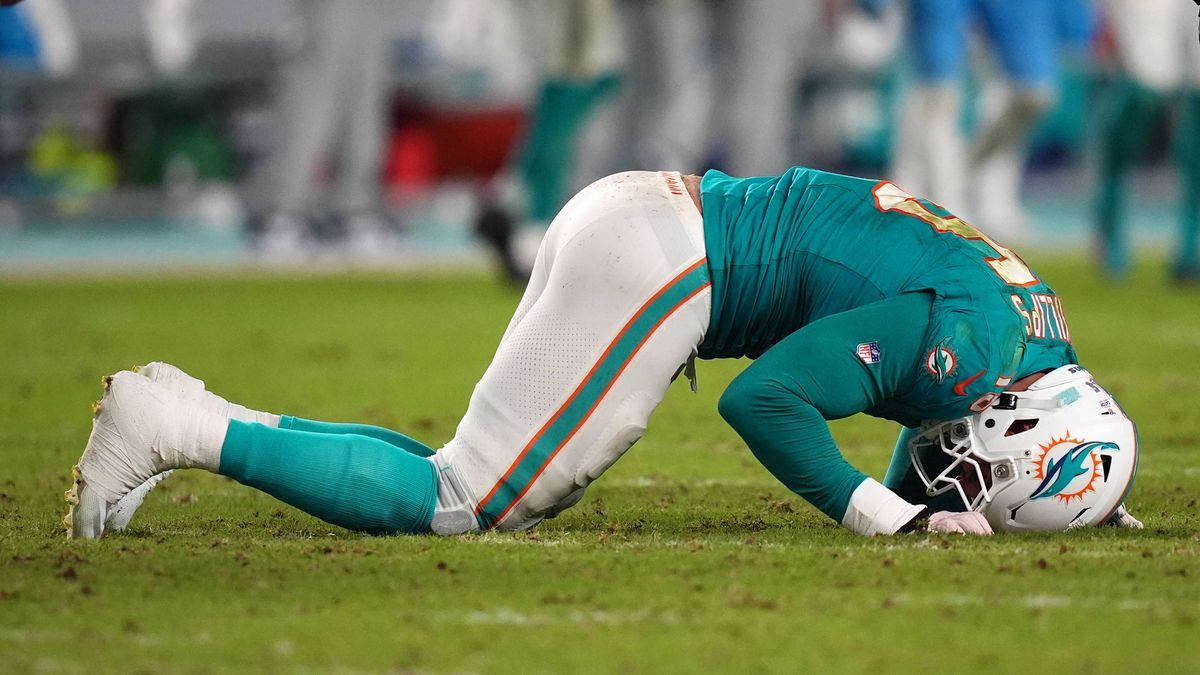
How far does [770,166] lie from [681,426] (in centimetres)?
645

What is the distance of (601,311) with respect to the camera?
3.66 metres

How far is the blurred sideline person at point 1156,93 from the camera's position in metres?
10.7

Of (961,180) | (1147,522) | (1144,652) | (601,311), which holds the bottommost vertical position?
(961,180)

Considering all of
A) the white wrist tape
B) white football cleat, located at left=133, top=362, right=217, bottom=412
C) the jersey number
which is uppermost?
the jersey number

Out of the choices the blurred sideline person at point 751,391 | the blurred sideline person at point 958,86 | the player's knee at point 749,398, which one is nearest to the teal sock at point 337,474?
the blurred sideline person at point 751,391

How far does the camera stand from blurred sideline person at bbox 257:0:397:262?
42.6 feet

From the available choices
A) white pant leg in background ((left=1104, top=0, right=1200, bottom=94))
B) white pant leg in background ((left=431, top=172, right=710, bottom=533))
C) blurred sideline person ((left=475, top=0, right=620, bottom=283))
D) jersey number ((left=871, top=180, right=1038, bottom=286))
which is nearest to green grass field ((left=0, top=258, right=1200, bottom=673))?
white pant leg in background ((left=431, top=172, right=710, bottom=533))

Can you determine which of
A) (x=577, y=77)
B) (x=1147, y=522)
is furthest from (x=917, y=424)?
(x=577, y=77)

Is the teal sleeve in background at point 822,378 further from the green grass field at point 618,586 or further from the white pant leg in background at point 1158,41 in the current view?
the white pant leg in background at point 1158,41

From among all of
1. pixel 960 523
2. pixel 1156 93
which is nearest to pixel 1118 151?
pixel 1156 93

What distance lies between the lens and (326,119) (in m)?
13.1

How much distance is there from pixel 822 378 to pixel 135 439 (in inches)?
48.0

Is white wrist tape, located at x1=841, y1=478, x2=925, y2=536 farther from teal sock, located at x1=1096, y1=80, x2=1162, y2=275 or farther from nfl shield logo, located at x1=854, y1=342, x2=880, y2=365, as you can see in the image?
teal sock, located at x1=1096, y1=80, x2=1162, y2=275

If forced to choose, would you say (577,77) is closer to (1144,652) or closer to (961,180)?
(961,180)
